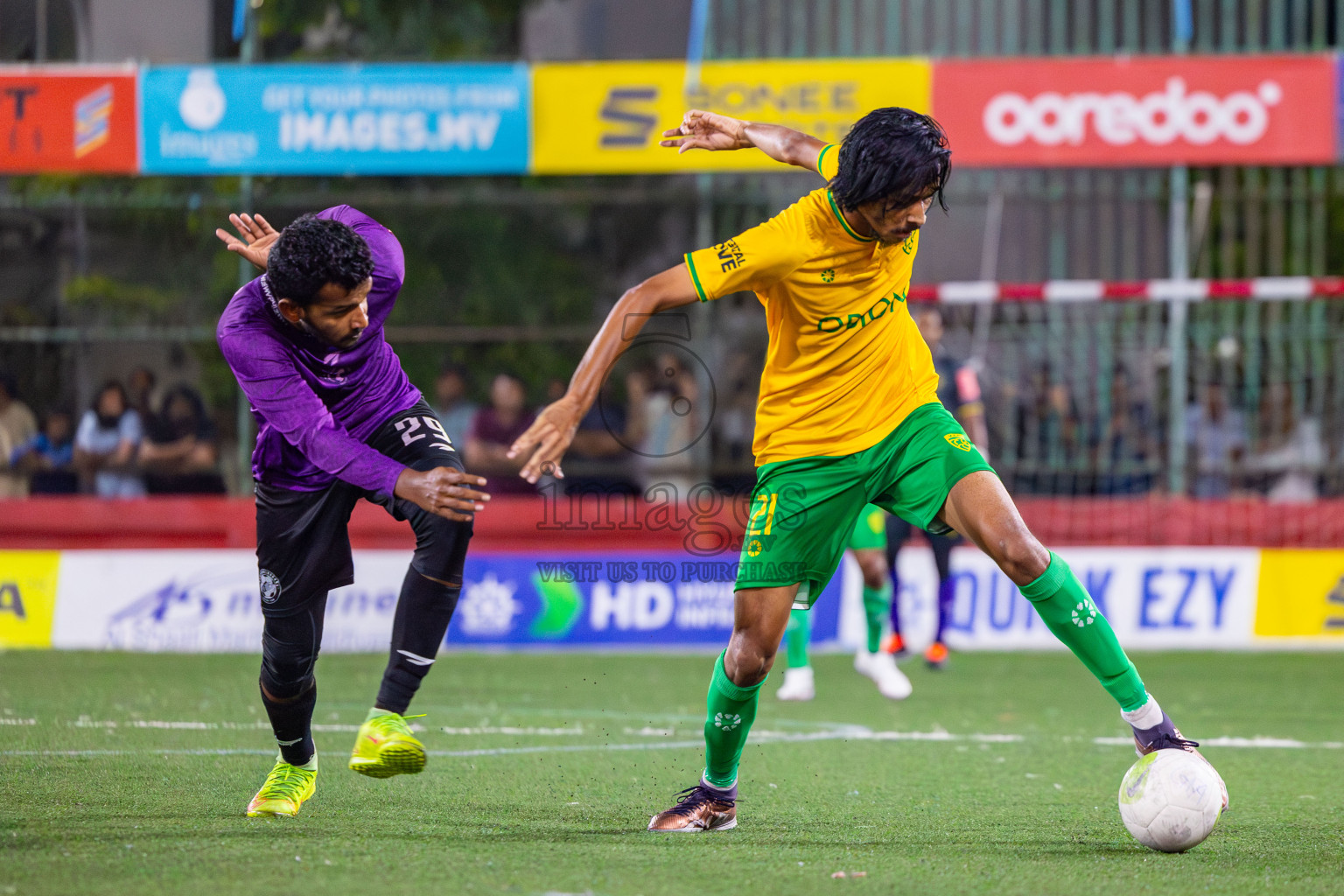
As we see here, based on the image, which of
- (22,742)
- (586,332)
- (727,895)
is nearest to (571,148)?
(586,332)

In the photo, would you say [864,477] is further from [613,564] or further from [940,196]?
[613,564]

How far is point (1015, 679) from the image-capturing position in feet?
33.7

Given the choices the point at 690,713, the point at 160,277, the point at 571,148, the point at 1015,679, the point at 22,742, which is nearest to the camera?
the point at 22,742

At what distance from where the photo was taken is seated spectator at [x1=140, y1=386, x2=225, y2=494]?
13016mm

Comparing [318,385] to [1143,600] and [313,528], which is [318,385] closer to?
[313,528]

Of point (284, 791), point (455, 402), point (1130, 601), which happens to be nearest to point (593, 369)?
point (284, 791)

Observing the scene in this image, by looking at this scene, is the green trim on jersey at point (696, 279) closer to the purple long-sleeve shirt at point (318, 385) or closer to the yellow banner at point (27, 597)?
the purple long-sleeve shirt at point (318, 385)

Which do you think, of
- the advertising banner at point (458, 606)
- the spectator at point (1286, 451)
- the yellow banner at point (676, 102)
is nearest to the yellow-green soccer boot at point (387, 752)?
the advertising banner at point (458, 606)

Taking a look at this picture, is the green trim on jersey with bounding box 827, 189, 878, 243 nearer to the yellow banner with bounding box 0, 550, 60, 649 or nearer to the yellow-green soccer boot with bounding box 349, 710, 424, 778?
the yellow-green soccer boot with bounding box 349, 710, 424, 778

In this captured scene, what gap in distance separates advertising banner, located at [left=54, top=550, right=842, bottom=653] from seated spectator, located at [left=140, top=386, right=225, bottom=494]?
4.18ft

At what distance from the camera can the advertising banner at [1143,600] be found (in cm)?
1207

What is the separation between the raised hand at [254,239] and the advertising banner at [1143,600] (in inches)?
294

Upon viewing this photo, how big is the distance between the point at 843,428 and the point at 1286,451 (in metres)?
9.07

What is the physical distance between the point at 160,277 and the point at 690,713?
299 inches
